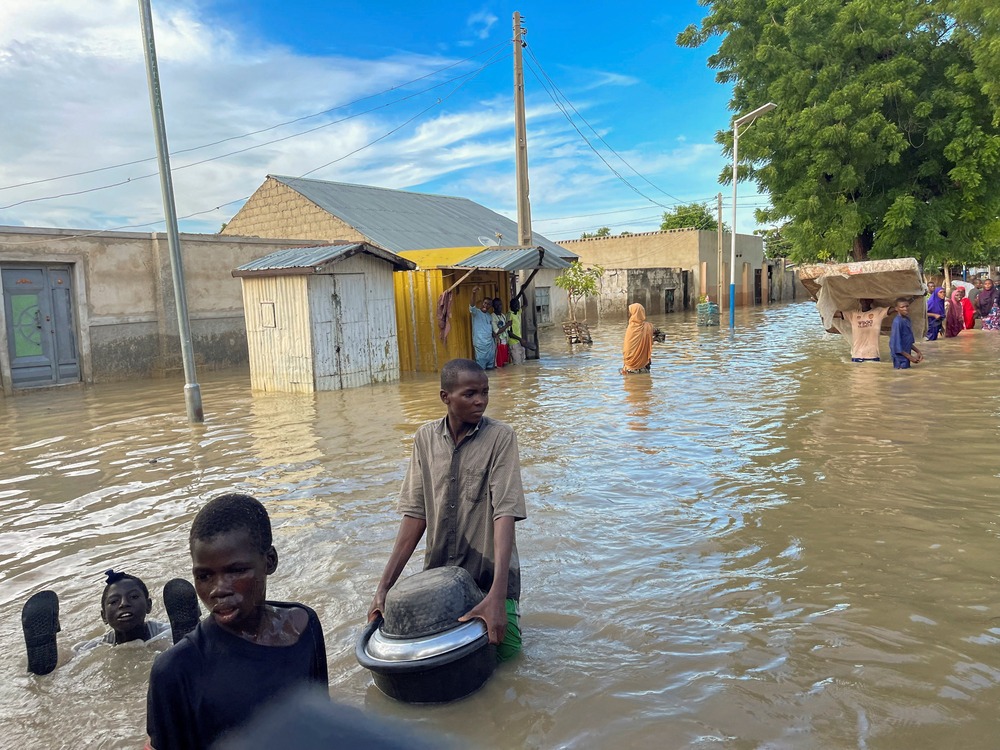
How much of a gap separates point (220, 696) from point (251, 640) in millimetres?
147

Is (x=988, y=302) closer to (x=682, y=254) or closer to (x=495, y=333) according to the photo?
(x=495, y=333)

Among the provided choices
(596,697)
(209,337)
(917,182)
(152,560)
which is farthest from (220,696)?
(917,182)

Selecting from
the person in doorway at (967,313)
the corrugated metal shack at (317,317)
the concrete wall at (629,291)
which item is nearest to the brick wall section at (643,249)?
the concrete wall at (629,291)

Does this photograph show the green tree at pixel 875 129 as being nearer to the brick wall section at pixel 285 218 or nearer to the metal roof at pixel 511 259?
the metal roof at pixel 511 259

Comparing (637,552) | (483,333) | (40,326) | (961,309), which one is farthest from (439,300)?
(961,309)

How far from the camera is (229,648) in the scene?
6.05 ft

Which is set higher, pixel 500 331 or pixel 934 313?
pixel 500 331

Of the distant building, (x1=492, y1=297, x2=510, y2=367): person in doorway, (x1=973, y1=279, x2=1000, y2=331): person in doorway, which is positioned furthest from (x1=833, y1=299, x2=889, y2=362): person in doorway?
the distant building

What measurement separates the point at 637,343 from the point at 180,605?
1091 cm

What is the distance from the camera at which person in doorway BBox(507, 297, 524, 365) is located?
55.4ft

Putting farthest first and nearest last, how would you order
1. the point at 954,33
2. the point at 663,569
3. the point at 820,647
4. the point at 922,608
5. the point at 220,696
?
the point at 954,33 → the point at 663,569 → the point at 922,608 → the point at 820,647 → the point at 220,696

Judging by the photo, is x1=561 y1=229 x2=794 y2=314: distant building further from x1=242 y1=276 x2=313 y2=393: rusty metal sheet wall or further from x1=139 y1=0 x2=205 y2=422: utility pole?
x1=139 y1=0 x2=205 y2=422: utility pole

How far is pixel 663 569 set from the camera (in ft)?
A: 15.7

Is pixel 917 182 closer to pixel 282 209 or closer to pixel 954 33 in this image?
pixel 954 33
